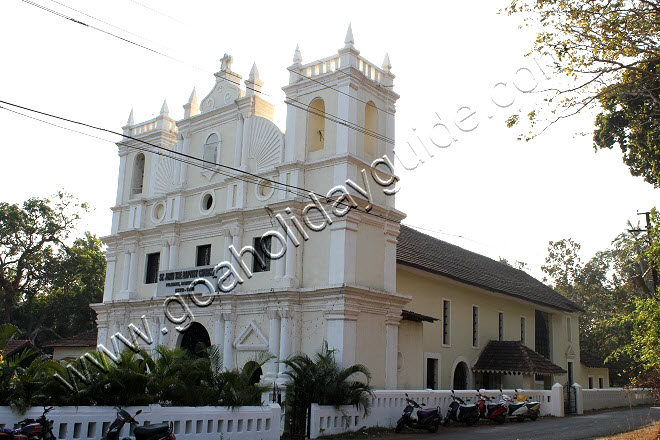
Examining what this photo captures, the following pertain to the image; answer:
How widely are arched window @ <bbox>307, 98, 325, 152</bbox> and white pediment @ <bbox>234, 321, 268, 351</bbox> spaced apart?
6.31m

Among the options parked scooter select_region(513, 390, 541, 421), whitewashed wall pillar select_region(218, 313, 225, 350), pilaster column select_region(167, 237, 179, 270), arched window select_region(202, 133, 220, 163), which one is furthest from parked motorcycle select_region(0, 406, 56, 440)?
parked scooter select_region(513, 390, 541, 421)

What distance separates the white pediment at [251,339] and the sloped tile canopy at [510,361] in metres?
11.3

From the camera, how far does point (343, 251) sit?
20328mm

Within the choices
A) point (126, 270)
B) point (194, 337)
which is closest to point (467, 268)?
point (194, 337)

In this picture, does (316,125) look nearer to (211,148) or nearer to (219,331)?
(211,148)

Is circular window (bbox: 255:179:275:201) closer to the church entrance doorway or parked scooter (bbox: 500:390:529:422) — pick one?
the church entrance doorway

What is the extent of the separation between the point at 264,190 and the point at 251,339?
512 cm

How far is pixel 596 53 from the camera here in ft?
48.3

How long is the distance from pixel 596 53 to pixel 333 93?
9329 millimetres

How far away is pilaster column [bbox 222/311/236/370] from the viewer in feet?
74.1

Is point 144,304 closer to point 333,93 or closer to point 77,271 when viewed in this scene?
point 333,93

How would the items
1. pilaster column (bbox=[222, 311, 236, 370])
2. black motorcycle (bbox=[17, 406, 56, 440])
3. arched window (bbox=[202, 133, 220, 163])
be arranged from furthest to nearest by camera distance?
arched window (bbox=[202, 133, 220, 163]), pilaster column (bbox=[222, 311, 236, 370]), black motorcycle (bbox=[17, 406, 56, 440])

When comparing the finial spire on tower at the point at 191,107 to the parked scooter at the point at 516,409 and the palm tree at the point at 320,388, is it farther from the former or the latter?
the parked scooter at the point at 516,409

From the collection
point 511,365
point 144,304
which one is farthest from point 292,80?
point 511,365
